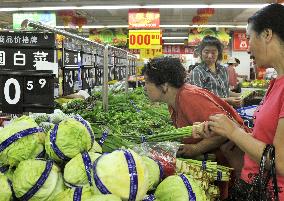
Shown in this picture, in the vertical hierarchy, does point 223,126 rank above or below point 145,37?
below

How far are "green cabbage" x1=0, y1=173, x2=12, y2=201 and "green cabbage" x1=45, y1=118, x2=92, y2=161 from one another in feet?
0.79

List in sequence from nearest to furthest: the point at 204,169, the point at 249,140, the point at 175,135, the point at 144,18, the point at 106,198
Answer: the point at 106,198
the point at 249,140
the point at 204,169
the point at 175,135
the point at 144,18

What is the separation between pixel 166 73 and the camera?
Answer: 2904 mm

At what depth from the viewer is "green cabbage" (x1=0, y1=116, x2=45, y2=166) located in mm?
1781

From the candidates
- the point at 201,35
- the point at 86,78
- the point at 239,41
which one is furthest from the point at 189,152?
the point at 239,41

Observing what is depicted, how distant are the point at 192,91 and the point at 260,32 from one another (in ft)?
2.76

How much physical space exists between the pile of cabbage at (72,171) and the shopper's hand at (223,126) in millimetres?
338

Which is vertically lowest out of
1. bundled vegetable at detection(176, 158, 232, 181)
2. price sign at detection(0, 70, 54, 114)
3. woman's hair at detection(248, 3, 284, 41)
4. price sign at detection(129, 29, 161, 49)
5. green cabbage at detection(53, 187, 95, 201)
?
bundled vegetable at detection(176, 158, 232, 181)

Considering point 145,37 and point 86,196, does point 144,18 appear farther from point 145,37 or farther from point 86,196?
point 86,196

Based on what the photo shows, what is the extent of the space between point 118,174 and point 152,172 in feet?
1.16

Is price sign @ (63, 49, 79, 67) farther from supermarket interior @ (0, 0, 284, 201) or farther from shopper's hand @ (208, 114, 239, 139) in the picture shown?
shopper's hand @ (208, 114, 239, 139)

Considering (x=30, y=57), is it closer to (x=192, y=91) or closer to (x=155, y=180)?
(x=192, y=91)

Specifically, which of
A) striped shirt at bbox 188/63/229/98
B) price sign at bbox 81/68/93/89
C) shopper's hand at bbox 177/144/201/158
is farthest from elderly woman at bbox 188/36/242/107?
shopper's hand at bbox 177/144/201/158

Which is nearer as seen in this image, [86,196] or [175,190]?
[86,196]
